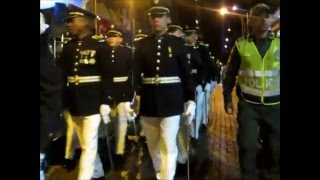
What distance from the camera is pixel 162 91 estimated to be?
172cm

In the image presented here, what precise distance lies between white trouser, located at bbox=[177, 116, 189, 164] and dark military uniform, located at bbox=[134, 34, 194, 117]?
4 centimetres

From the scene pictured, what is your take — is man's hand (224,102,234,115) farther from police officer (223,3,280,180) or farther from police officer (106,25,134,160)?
police officer (106,25,134,160)

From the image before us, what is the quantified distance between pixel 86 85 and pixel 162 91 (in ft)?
0.73

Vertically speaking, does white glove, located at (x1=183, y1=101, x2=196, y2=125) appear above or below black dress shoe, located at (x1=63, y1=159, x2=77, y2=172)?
above

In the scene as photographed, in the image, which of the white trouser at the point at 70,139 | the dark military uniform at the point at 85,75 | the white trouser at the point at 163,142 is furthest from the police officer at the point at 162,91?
the white trouser at the point at 70,139

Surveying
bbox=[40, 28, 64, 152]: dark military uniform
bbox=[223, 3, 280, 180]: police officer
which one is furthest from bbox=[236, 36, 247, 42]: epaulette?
bbox=[40, 28, 64, 152]: dark military uniform

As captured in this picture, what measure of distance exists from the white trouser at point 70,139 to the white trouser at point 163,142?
20 centimetres

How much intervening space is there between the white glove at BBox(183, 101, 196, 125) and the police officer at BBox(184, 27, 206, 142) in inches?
0.6

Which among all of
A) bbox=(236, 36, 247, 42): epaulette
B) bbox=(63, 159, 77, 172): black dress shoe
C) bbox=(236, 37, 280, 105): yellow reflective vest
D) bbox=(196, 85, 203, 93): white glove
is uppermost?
bbox=(236, 36, 247, 42): epaulette

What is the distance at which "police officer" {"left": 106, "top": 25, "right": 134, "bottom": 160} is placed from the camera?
1.68 meters

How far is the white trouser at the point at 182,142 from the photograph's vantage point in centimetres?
170

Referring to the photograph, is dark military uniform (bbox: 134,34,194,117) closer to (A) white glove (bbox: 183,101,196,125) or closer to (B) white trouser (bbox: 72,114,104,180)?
(A) white glove (bbox: 183,101,196,125)

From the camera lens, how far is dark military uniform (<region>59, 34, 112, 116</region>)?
170cm

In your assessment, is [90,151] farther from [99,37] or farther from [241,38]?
[241,38]
